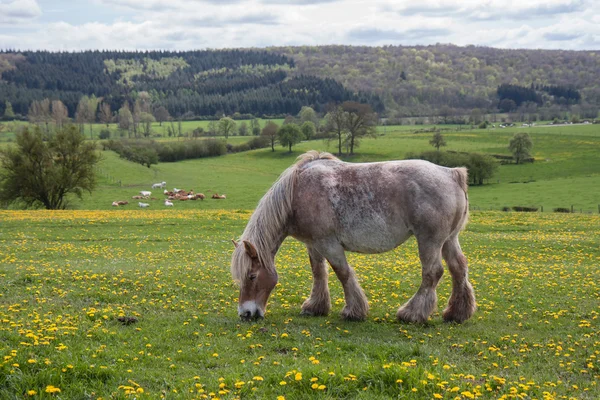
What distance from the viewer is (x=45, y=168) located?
47.8 m

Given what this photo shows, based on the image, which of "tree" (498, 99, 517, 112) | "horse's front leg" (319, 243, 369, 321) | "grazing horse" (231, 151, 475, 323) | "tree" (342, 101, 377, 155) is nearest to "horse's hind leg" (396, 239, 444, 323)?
"grazing horse" (231, 151, 475, 323)

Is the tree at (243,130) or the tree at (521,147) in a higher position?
the tree at (243,130)

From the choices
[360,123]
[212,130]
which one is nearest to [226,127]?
[212,130]

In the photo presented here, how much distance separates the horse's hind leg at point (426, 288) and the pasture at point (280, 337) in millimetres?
309

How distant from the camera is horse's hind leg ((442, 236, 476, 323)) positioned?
10180 millimetres

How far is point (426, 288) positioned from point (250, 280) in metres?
3.49

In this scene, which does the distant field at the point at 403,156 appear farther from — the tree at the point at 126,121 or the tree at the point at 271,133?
the tree at the point at 126,121

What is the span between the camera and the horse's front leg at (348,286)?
9922 millimetres

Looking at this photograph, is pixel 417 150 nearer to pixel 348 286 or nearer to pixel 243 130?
pixel 243 130

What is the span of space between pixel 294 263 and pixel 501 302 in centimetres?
736

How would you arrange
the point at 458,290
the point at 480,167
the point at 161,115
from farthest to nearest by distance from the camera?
1. the point at 161,115
2. the point at 480,167
3. the point at 458,290

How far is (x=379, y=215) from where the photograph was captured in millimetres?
9797

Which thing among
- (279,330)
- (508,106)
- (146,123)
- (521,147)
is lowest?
(279,330)

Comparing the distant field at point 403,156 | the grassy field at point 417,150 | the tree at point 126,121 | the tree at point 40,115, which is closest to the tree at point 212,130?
the distant field at point 403,156
